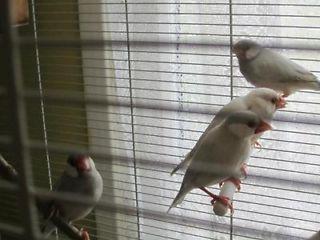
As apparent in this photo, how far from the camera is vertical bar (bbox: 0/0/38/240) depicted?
1.24 ft

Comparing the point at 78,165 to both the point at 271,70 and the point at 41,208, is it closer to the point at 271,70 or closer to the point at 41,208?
the point at 41,208

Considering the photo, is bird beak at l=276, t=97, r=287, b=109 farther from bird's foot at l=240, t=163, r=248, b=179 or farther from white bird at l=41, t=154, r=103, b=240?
white bird at l=41, t=154, r=103, b=240

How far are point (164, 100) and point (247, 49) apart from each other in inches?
9.4

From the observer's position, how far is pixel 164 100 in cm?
120

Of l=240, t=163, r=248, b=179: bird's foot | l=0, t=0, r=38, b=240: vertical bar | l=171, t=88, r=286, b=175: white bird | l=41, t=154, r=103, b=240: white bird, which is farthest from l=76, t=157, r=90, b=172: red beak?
l=0, t=0, r=38, b=240: vertical bar

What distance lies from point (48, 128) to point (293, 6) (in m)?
0.80

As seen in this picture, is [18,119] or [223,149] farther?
[223,149]

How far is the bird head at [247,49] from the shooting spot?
1.05 meters

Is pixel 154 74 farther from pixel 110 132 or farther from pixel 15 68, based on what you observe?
pixel 15 68

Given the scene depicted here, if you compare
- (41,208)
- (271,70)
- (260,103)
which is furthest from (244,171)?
(41,208)

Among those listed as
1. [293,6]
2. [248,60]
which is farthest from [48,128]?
[293,6]

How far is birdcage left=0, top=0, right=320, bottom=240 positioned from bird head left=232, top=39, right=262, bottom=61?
30mm

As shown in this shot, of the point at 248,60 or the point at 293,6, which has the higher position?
the point at 293,6

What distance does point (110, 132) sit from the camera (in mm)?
1397
